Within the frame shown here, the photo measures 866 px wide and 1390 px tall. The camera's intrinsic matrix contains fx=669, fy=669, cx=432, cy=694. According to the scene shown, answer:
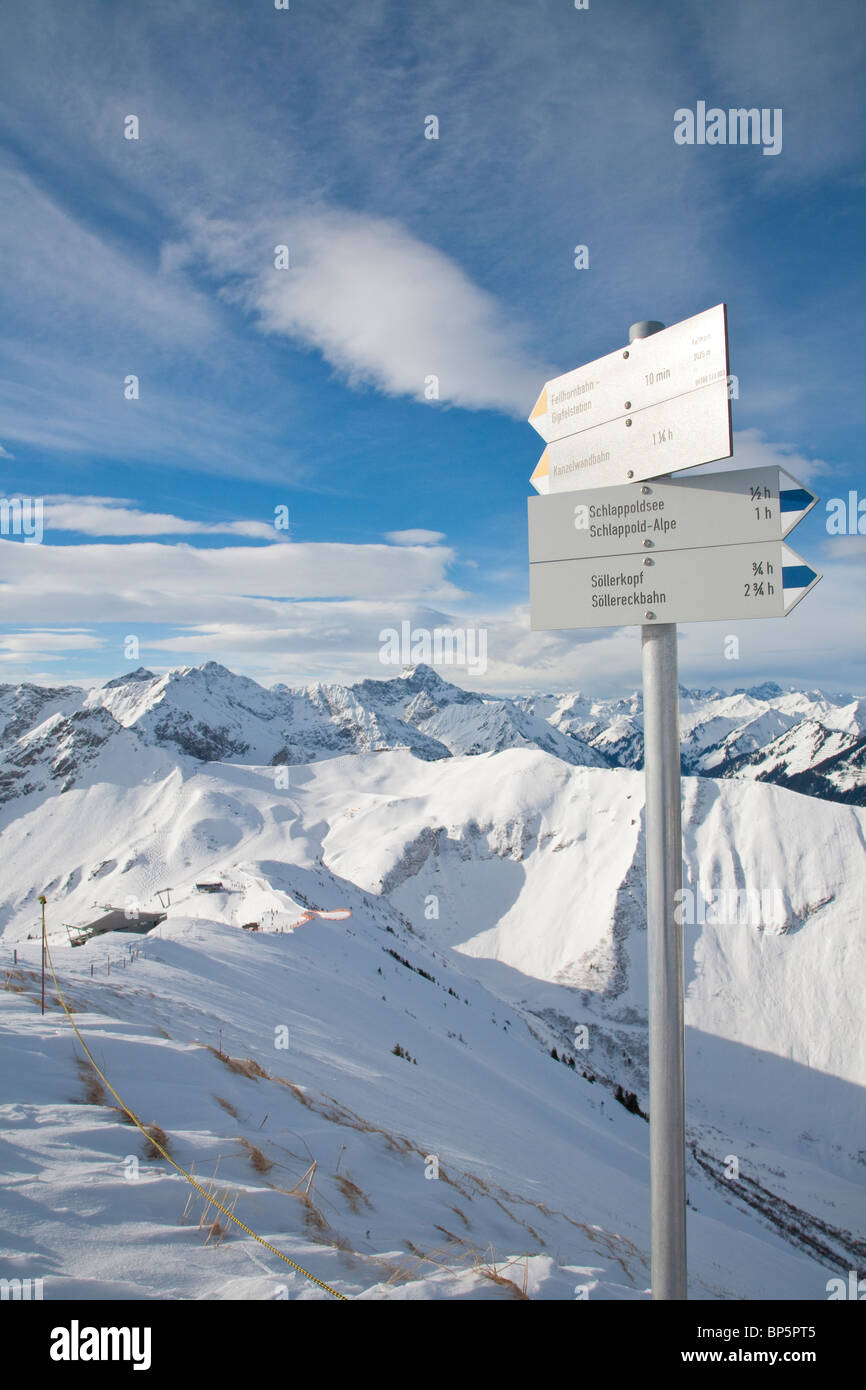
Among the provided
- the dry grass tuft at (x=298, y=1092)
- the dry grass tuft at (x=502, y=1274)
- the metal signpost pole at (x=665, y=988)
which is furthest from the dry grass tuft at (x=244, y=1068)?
the metal signpost pole at (x=665, y=988)

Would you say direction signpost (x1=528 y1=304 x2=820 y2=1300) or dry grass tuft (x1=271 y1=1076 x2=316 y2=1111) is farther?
dry grass tuft (x1=271 y1=1076 x2=316 y2=1111)

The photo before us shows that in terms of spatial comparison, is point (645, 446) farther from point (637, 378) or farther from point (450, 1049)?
point (450, 1049)

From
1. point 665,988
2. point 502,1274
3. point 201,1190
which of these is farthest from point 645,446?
point 201,1190

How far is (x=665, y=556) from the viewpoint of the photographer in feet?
10.3

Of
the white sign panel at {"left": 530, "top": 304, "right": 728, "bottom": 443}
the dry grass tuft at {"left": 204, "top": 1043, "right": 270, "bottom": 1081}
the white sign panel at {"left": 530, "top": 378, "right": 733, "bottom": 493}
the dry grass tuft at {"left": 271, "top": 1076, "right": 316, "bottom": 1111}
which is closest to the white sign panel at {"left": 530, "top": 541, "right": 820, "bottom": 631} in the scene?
the white sign panel at {"left": 530, "top": 378, "right": 733, "bottom": 493}

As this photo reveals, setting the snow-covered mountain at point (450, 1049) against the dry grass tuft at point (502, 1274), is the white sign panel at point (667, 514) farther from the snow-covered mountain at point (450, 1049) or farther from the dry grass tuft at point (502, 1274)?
the dry grass tuft at point (502, 1274)

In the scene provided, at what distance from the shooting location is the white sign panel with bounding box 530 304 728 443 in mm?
2943

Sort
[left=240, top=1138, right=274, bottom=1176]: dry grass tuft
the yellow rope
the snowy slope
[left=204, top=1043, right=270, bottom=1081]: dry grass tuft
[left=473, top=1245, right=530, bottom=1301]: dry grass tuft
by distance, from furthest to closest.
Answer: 1. [left=204, top=1043, right=270, bottom=1081]: dry grass tuft
2. [left=240, top=1138, right=274, bottom=1176]: dry grass tuft
3. the snowy slope
4. [left=473, top=1245, right=530, bottom=1301]: dry grass tuft
5. the yellow rope

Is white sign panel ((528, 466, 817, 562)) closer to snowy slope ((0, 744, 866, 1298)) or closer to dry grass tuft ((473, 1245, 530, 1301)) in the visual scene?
snowy slope ((0, 744, 866, 1298))

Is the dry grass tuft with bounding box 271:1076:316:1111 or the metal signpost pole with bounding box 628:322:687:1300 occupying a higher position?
the metal signpost pole with bounding box 628:322:687:1300

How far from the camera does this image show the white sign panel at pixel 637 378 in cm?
294

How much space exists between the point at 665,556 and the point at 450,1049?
56.2 ft
